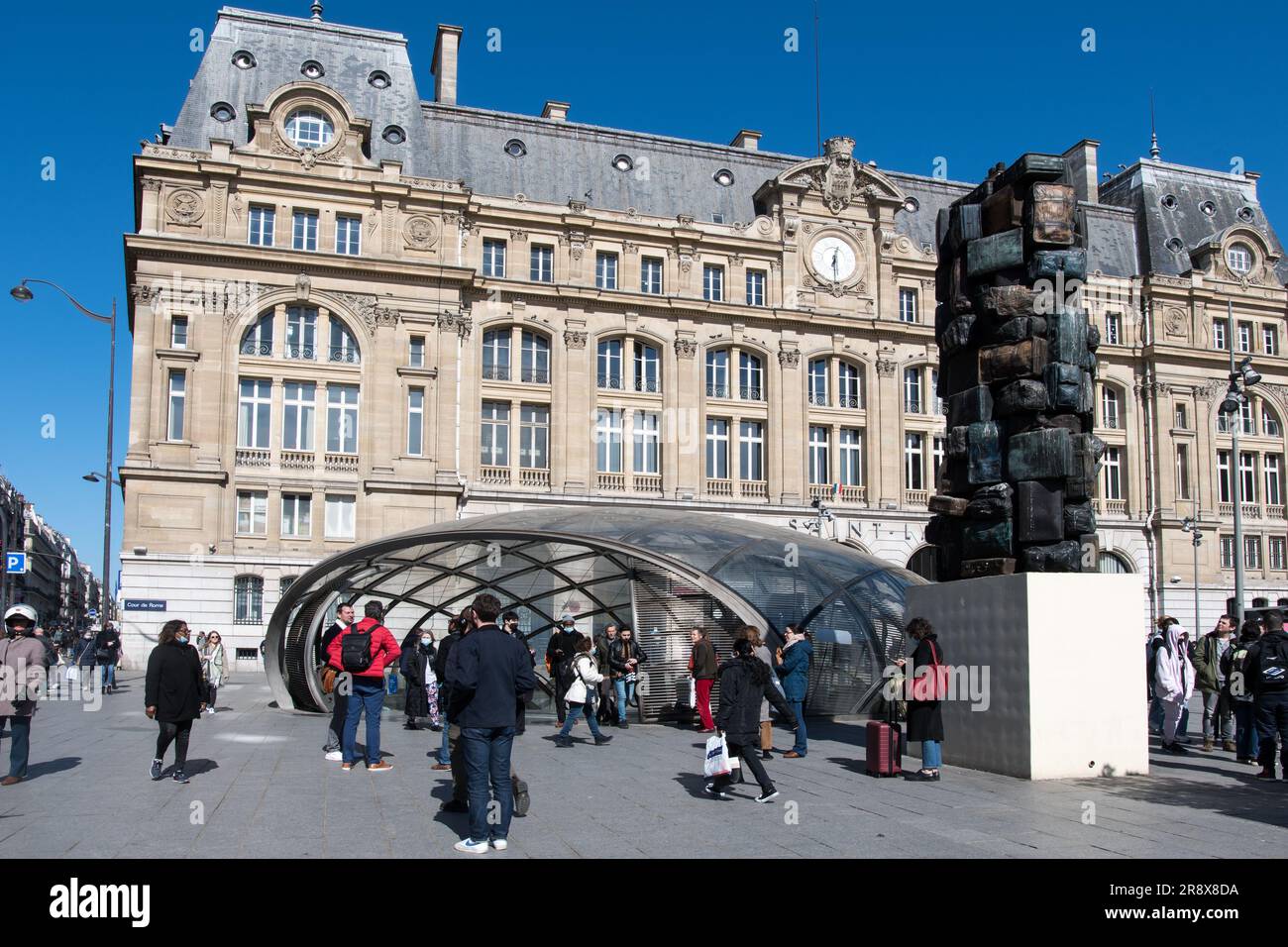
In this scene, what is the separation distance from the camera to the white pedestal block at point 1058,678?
1412 centimetres

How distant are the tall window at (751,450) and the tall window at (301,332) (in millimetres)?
19007

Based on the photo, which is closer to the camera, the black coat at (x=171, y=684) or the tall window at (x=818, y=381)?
the black coat at (x=171, y=684)

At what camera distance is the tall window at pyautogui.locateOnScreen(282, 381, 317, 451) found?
45656 mm

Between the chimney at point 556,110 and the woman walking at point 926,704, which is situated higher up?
the chimney at point 556,110

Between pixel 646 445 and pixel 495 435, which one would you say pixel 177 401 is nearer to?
pixel 495 435

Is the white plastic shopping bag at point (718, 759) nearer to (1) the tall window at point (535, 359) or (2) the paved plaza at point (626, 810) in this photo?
(2) the paved plaza at point (626, 810)

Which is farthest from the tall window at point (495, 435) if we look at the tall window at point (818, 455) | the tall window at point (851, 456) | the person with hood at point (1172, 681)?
the person with hood at point (1172, 681)

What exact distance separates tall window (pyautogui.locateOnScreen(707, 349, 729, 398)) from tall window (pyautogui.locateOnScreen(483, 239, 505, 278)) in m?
10.2

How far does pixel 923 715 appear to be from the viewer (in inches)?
548

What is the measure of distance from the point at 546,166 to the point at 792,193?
11.5m

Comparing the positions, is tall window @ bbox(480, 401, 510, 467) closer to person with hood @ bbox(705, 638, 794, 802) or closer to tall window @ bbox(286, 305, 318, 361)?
tall window @ bbox(286, 305, 318, 361)

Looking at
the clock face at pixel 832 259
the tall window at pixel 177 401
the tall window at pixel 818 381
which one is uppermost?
the clock face at pixel 832 259

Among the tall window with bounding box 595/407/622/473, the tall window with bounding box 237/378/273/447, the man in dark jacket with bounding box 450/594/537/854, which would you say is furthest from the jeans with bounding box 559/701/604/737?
the tall window with bounding box 595/407/622/473
